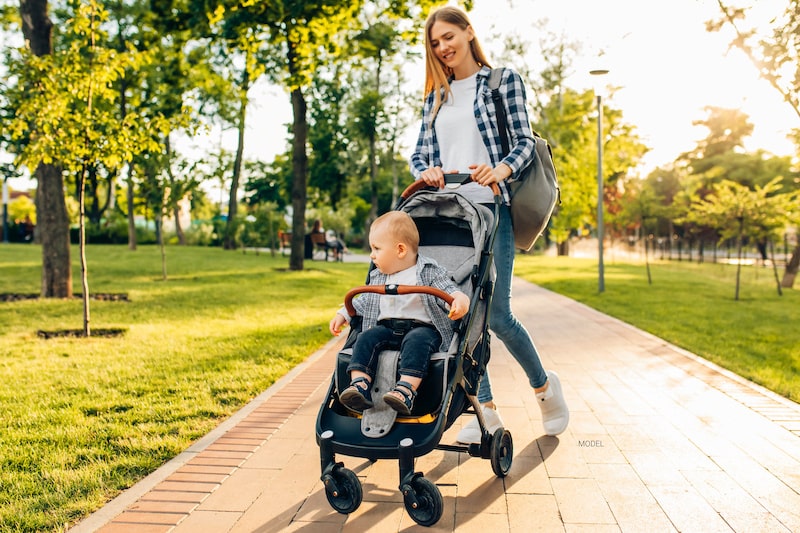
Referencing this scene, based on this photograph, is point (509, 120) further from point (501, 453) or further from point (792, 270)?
point (792, 270)

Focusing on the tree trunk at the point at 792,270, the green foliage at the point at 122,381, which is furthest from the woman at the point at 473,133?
the tree trunk at the point at 792,270

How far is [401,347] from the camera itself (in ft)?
10.7

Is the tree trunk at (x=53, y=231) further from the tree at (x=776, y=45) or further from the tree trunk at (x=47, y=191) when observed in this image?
the tree at (x=776, y=45)

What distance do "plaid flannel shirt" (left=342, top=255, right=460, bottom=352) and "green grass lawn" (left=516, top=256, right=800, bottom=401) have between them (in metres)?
3.59

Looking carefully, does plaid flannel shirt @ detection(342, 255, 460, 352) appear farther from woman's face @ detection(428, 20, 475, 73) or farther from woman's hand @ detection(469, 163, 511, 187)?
woman's face @ detection(428, 20, 475, 73)

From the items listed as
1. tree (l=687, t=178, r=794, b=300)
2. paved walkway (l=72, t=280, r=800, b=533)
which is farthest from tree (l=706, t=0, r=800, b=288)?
paved walkway (l=72, t=280, r=800, b=533)

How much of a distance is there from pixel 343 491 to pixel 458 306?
975mm

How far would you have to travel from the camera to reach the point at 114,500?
3445 millimetres

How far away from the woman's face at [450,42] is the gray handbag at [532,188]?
21cm

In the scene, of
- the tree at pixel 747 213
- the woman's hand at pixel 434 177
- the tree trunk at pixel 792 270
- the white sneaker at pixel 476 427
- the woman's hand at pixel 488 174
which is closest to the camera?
the woman's hand at pixel 488 174

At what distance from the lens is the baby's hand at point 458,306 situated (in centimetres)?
317

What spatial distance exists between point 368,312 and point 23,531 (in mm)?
1784

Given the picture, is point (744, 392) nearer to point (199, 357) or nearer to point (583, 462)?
point (583, 462)

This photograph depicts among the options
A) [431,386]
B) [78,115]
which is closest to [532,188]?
[431,386]
